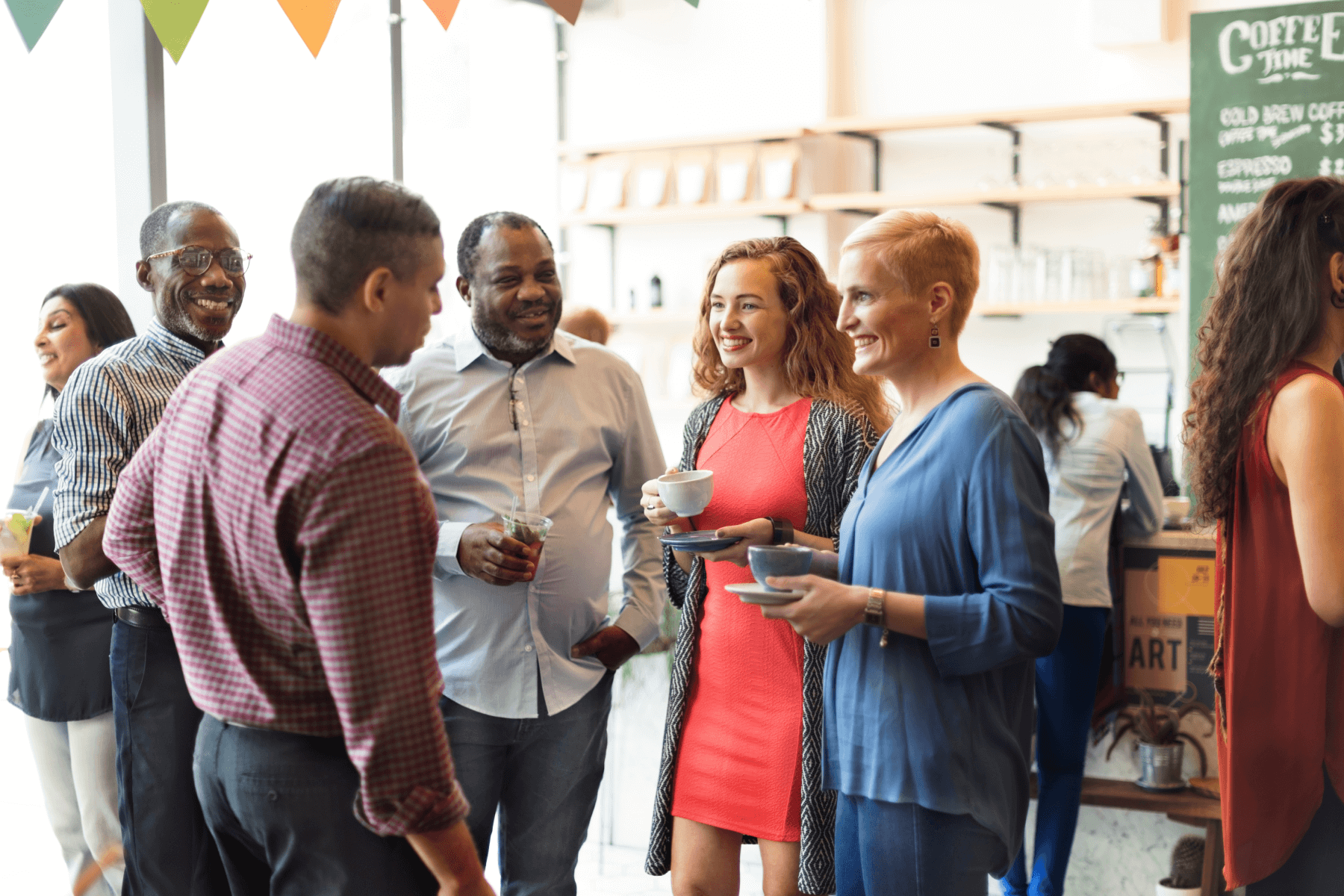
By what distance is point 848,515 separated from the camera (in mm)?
1806

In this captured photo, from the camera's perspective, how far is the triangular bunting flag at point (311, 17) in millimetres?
2422

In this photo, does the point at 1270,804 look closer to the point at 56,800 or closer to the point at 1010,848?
the point at 1010,848

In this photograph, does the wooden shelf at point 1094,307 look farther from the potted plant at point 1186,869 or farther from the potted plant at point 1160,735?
the potted plant at point 1186,869

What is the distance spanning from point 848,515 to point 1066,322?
13.9 feet

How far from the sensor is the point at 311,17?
8.05 feet

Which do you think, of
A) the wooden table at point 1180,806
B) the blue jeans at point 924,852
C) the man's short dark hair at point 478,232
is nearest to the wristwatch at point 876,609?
the blue jeans at point 924,852

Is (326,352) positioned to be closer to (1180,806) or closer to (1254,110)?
(1180,806)

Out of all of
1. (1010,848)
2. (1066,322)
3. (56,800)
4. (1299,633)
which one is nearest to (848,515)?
(1010,848)

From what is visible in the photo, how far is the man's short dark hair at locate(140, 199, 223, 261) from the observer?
7.14 ft

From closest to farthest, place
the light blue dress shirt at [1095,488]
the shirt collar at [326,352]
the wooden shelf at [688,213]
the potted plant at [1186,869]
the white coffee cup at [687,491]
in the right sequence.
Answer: the shirt collar at [326,352] < the white coffee cup at [687,491] < the potted plant at [1186,869] < the light blue dress shirt at [1095,488] < the wooden shelf at [688,213]

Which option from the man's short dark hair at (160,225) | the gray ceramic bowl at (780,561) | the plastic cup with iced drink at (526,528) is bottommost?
the gray ceramic bowl at (780,561)

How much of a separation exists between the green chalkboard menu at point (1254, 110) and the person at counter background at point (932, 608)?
276 cm

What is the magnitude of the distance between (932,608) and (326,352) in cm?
86

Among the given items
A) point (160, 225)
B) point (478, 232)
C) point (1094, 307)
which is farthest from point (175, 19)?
point (1094, 307)
